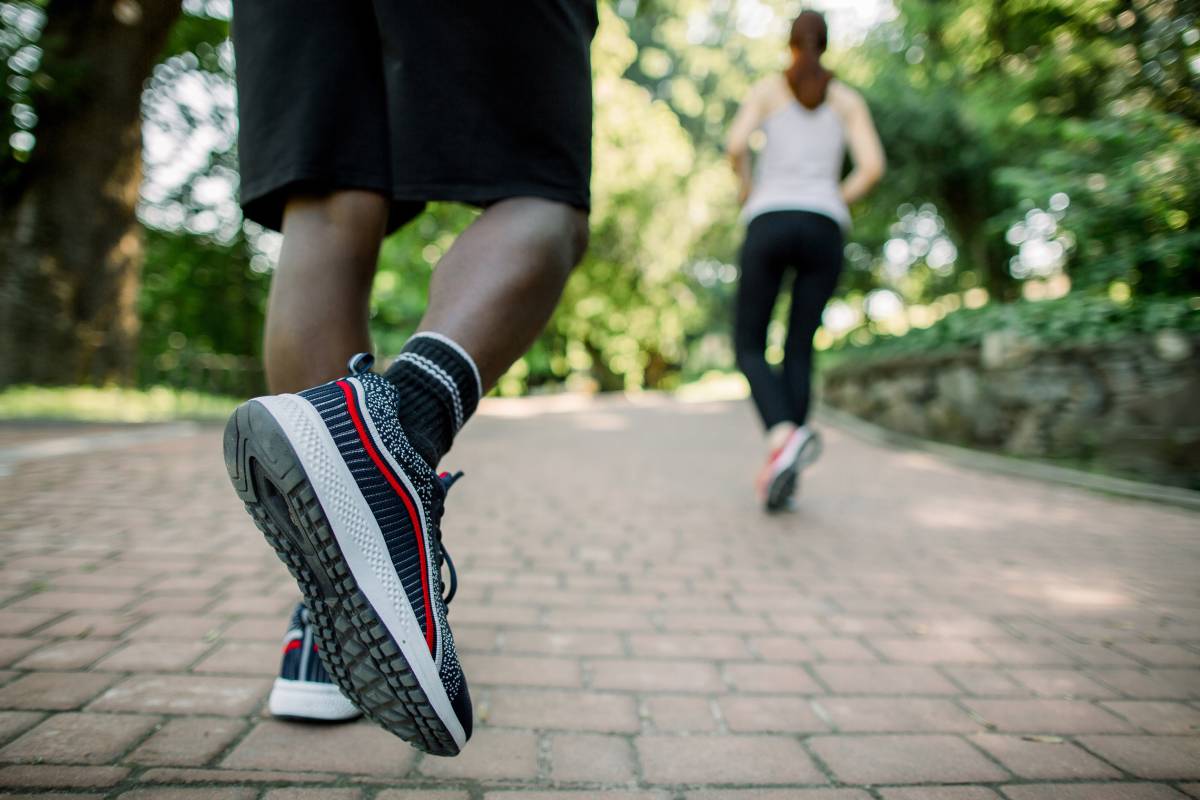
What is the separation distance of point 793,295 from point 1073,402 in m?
2.46

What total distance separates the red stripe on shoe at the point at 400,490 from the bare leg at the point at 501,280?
0.20 metres

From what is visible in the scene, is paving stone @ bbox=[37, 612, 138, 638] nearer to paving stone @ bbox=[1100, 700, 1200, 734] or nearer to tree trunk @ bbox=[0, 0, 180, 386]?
paving stone @ bbox=[1100, 700, 1200, 734]

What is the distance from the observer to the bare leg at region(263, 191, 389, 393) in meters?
1.15

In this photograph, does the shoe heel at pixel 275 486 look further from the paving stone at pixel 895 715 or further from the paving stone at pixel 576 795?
the paving stone at pixel 895 715

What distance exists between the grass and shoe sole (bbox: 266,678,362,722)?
583cm

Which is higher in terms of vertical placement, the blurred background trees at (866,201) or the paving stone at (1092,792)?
the blurred background trees at (866,201)

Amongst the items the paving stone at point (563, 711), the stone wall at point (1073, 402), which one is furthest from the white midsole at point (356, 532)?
the stone wall at point (1073, 402)

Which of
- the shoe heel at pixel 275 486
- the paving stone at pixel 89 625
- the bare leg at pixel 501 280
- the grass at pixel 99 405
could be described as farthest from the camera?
the grass at pixel 99 405

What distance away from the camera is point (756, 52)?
1661 centimetres

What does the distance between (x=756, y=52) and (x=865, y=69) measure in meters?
8.27

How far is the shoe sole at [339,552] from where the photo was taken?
84cm

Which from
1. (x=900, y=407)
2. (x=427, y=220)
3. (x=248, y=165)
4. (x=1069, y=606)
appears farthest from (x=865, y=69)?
(x=248, y=165)

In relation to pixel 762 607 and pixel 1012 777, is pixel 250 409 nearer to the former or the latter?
pixel 1012 777

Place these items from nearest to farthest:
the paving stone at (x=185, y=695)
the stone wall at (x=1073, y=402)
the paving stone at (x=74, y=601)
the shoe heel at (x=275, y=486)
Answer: the shoe heel at (x=275, y=486), the paving stone at (x=185, y=695), the paving stone at (x=74, y=601), the stone wall at (x=1073, y=402)
